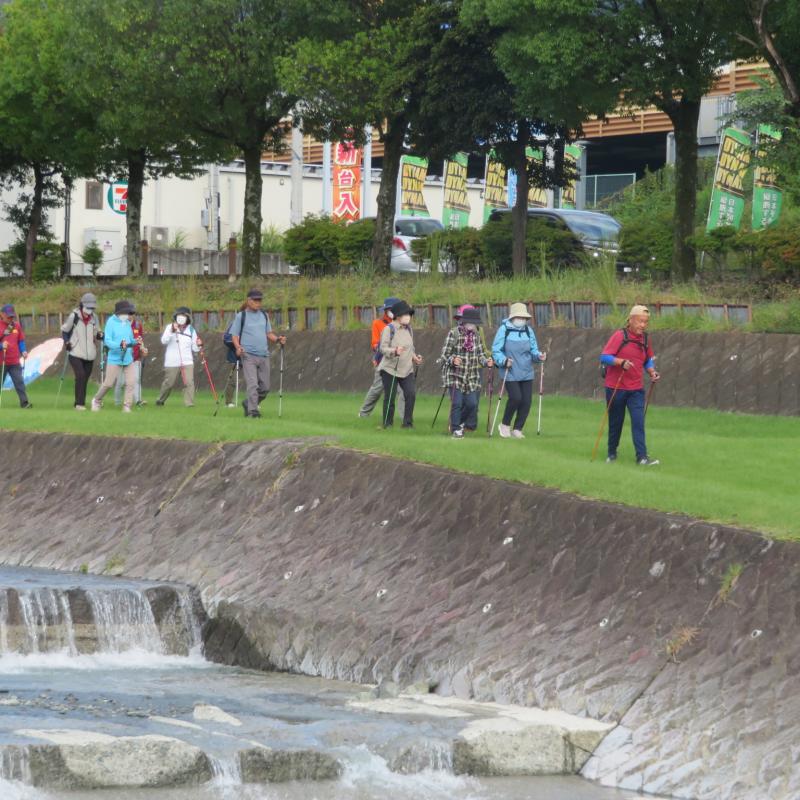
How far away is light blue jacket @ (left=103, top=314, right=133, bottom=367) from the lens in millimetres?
24766

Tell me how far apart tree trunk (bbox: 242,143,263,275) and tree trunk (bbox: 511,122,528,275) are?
293 inches

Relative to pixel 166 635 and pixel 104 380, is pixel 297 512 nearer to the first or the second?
pixel 166 635

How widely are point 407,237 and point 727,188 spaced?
838 cm

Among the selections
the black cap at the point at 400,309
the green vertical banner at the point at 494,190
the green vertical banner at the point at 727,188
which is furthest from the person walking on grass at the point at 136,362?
the green vertical banner at the point at 494,190

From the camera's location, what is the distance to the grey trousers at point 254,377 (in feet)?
76.4

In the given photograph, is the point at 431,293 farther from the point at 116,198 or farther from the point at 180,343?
the point at 116,198

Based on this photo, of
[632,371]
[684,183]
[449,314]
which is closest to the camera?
[632,371]

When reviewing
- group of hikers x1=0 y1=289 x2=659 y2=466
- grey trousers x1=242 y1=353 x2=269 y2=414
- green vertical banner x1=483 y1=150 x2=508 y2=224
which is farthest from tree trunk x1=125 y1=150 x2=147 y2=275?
grey trousers x1=242 y1=353 x2=269 y2=414

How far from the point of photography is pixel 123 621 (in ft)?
55.3

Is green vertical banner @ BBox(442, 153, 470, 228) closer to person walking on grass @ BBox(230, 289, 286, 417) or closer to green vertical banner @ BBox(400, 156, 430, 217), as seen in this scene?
green vertical banner @ BBox(400, 156, 430, 217)

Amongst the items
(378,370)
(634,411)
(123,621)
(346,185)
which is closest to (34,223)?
(346,185)

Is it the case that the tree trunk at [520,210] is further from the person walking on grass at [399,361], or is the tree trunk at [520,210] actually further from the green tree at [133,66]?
the person walking on grass at [399,361]

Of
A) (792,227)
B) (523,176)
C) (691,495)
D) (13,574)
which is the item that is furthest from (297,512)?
(523,176)

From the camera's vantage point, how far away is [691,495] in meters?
15.0
